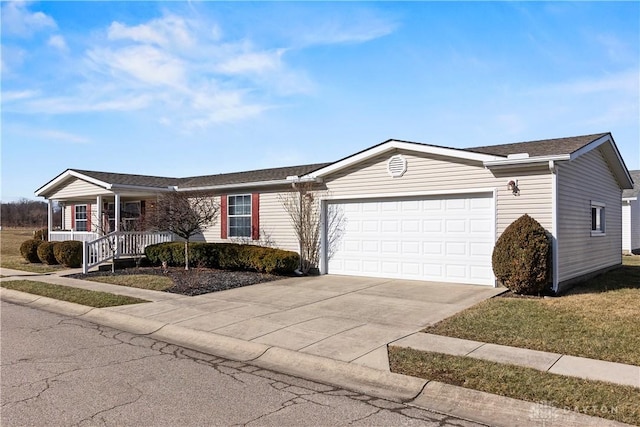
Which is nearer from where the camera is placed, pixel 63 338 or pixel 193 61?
A: pixel 63 338

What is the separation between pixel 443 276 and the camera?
41.1 ft

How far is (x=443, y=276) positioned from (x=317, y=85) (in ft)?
21.6

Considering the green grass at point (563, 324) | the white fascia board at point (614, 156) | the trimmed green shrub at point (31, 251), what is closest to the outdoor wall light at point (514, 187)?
the white fascia board at point (614, 156)

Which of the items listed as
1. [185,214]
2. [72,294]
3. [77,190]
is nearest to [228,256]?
[185,214]

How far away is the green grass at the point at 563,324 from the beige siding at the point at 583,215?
133 centimetres

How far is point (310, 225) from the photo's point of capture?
15219mm

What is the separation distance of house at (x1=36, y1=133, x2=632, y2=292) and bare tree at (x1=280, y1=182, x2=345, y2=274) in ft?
0.53

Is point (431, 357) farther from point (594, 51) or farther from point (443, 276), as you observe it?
point (594, 51)

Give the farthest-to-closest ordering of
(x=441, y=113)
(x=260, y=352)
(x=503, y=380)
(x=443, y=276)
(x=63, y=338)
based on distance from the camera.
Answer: (x=441, y=113)
(x=443, y=276)
(x=63, y=338)
(x=260, y=352)
(x=503, y=380)

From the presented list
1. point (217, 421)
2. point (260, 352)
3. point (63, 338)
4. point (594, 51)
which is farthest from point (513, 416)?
point (594, 51)

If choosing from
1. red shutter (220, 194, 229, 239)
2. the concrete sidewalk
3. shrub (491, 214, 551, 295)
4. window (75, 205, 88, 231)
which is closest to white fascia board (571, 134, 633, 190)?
shrub (491, 214, 551, 295)

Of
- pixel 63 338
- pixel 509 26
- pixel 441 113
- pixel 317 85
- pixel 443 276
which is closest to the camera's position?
pixel 63 338

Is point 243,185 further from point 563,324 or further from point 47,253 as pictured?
point 563,324

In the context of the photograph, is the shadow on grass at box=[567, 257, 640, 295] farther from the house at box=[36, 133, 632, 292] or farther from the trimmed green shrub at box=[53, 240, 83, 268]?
the trimmed green shrub at box=[53, 240, 83, 268]
